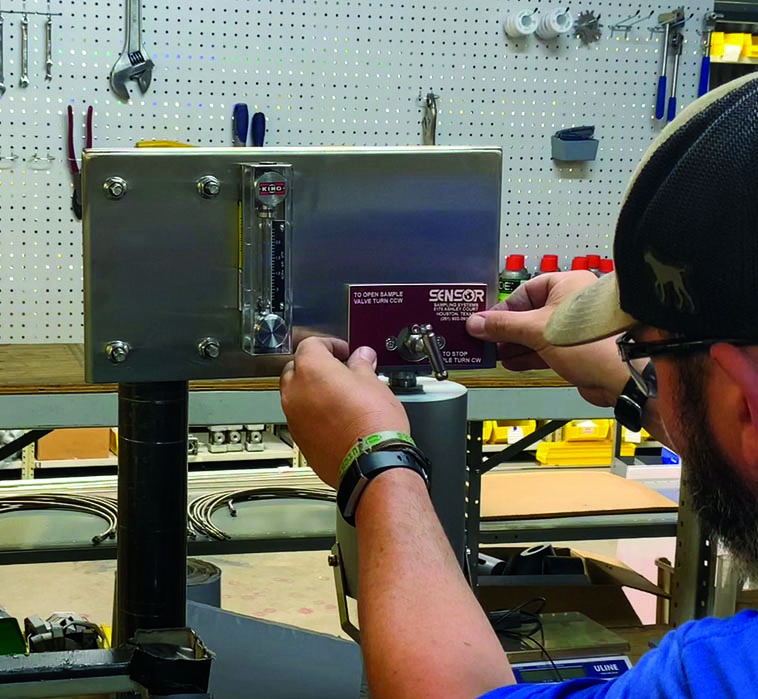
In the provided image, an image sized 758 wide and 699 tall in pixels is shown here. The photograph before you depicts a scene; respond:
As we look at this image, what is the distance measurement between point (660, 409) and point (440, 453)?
0.72 ft

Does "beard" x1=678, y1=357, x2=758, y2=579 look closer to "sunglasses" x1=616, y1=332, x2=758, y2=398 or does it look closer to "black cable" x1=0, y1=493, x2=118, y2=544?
"sunglasses" x1=616, y1=332, x2=758, y2=398

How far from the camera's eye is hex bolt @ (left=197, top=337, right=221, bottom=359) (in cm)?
85

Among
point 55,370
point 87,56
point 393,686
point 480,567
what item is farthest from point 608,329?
point 87,56

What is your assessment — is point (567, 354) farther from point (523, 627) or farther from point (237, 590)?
point (237, 590)

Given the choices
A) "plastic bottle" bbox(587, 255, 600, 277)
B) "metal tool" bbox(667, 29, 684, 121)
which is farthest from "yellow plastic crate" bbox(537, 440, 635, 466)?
"metal tool" bbox(667, 29, 684, 121)

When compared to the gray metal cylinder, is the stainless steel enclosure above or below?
above

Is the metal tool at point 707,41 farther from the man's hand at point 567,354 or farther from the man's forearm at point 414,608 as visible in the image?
the man's forearm at point 414,608

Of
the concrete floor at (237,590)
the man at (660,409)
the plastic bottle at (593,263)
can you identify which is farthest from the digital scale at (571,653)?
the concrete floor at (237,590)

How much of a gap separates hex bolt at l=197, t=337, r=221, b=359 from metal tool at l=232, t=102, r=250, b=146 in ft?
6.57

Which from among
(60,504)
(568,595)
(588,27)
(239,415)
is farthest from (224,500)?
(588,27)

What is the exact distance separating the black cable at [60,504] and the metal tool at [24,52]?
1.08 meters

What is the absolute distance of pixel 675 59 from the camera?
2.98 meters

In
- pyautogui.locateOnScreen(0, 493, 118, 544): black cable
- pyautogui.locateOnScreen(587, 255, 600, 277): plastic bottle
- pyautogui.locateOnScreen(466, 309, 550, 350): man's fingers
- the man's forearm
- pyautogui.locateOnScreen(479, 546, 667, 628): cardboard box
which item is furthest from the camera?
pyautogui.locateOnScreen(587, 255, 600, 277): plastic bottle

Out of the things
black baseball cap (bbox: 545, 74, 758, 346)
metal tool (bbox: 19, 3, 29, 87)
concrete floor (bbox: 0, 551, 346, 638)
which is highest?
metal tool (bbox: 19, 3, 29, 87)
